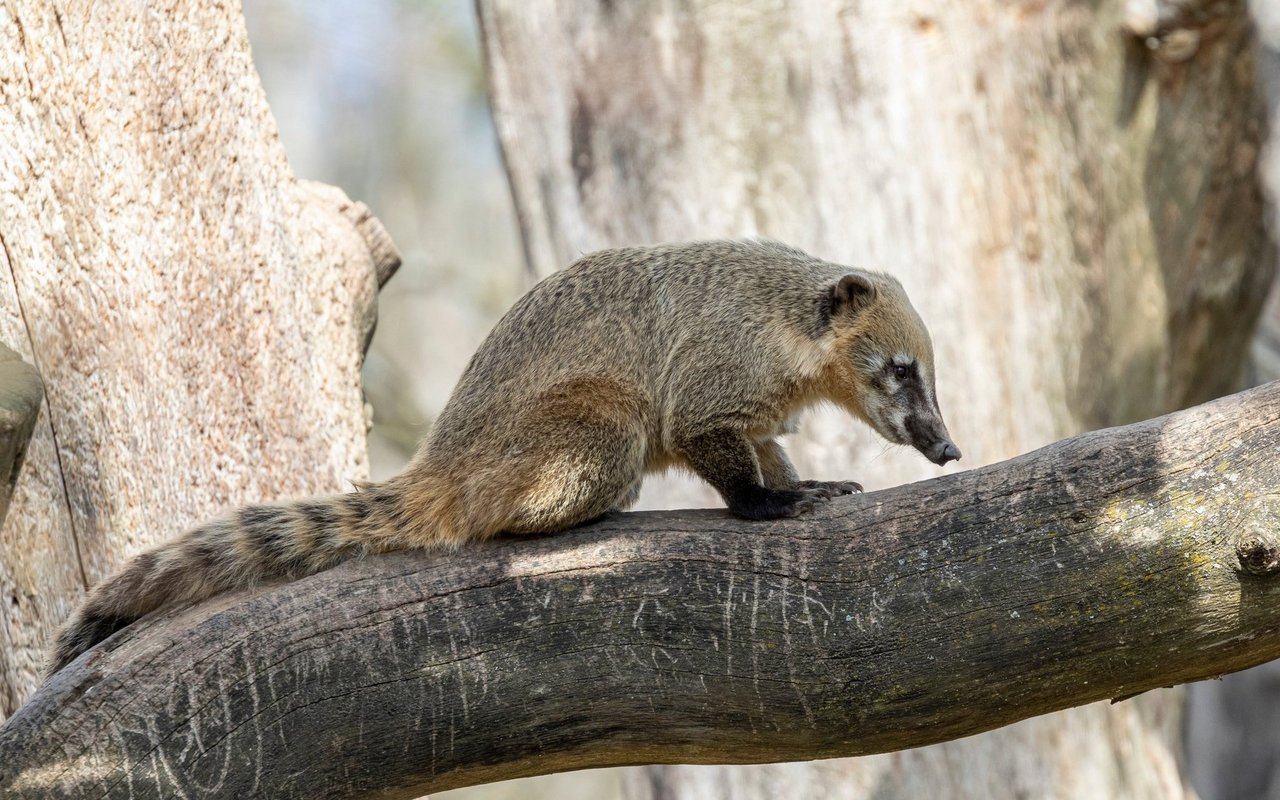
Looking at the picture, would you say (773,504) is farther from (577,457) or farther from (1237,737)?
(1237,737)

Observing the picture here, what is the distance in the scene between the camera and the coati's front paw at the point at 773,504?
376 cm

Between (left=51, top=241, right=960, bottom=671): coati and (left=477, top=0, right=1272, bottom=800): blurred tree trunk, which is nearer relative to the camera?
(left=51, top=241, right=960, bottom=671): coati

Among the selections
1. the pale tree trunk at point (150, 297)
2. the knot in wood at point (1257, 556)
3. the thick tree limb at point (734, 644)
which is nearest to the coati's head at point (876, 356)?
the thick tree limb at point (734, 644)

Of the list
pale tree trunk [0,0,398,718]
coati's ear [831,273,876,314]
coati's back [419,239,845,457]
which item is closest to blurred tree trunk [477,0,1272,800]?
coati's ear [831,273,876,314]

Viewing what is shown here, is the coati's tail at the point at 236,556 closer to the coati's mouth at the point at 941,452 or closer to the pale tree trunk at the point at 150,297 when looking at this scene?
the pale tree trunk at the point at 150,297

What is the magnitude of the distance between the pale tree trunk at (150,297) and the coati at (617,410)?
596 millimetres

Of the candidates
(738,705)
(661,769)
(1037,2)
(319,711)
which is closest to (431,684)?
(319,711)

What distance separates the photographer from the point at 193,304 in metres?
4.43

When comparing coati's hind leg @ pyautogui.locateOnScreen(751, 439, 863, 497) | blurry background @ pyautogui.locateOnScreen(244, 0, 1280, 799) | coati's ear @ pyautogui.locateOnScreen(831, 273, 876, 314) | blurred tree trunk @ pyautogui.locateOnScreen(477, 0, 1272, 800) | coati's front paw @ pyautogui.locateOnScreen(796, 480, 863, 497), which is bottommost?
coati's front paw @ pyautogui.locateOnScreen(796, 480, 863, 497)

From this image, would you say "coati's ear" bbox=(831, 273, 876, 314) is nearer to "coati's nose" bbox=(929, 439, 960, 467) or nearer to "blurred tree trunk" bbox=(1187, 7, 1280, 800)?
"coati's nose" bbox=(929, 439, 960, 467)

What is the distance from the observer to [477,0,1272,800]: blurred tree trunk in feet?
22.2

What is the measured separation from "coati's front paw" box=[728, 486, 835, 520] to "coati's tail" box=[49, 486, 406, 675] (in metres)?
1.12

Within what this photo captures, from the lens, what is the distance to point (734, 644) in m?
3.41

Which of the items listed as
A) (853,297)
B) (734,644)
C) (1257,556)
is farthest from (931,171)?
(734,644)
